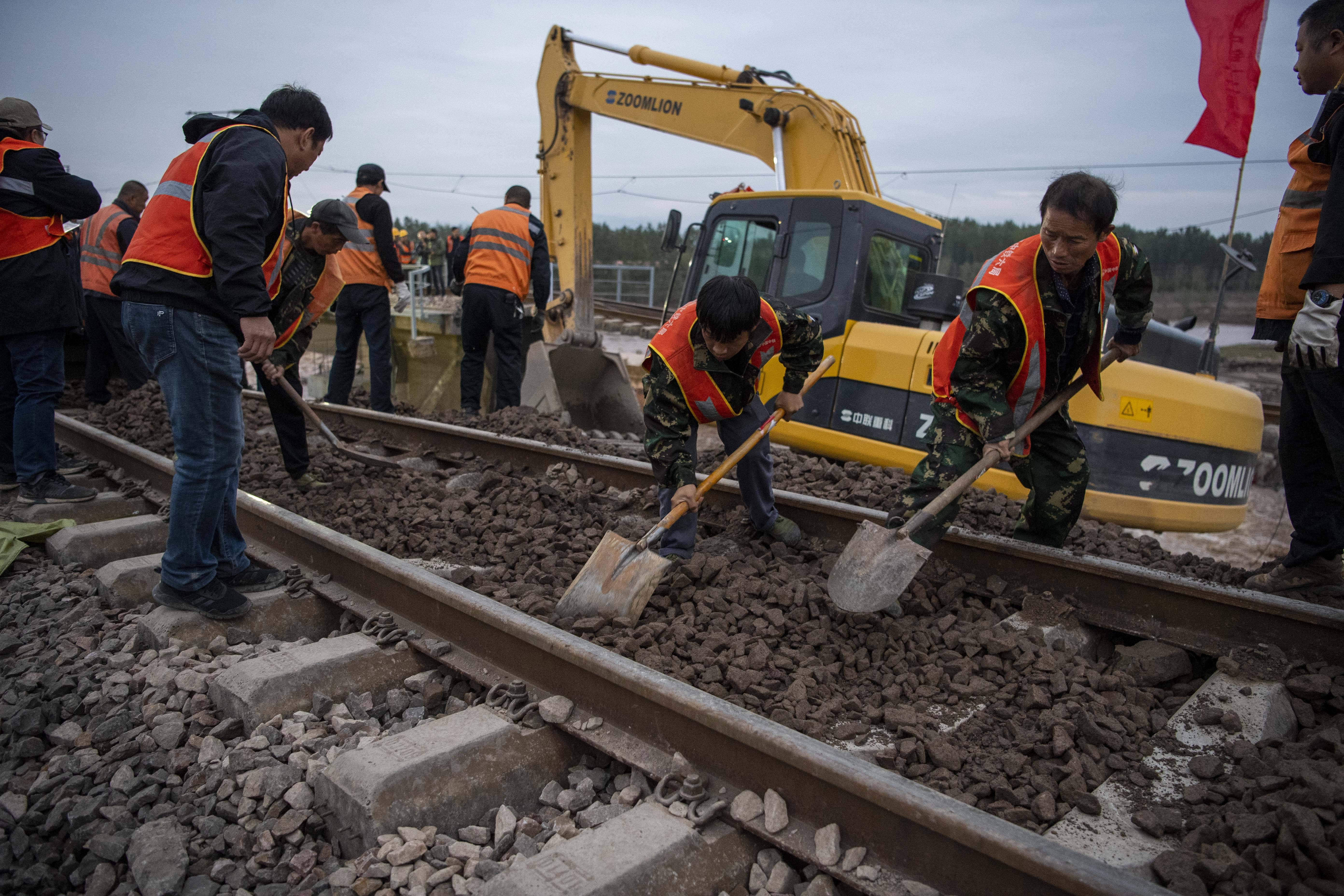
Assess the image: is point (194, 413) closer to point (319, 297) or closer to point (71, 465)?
point (319, 297)

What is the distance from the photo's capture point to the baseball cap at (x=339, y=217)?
14.1ft

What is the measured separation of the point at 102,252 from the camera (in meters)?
7.36

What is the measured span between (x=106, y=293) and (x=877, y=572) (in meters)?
7.62

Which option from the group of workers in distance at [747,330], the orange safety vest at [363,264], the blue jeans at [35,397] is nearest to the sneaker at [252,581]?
the group of workers in distance at [747,330]

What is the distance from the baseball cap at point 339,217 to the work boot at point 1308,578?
4501 mm

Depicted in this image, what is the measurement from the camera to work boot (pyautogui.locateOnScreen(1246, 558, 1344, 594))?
3.26 meters

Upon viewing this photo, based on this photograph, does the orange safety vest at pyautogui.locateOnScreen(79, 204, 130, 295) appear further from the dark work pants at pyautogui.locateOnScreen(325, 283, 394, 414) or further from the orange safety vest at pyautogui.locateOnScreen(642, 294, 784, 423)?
the orange safety vest at pyautogui.locateOnScreen(642, 294, 784, 423)

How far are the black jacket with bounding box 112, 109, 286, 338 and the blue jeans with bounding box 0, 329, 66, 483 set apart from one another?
199cm

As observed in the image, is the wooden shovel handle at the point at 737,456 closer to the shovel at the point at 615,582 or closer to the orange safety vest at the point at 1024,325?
the shovel at the point at 615,582

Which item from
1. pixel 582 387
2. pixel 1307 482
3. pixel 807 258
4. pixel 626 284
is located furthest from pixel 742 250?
pixel 626 284

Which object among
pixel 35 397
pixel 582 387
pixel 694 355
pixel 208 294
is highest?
pixel 208 294

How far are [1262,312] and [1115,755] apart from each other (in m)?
2.14

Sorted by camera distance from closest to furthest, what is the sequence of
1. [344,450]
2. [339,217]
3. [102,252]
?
[339,217]
[344,450]
[102,252]

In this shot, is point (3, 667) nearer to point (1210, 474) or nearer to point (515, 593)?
point (515, 593)
